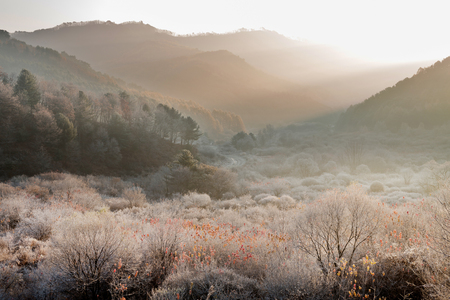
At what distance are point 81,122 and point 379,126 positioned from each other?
2845 inches

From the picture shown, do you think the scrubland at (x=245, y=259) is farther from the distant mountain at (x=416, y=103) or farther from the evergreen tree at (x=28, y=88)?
the distant mountain at (x=416, y=103)

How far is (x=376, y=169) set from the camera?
2806cm

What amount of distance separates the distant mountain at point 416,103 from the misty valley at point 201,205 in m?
0.39

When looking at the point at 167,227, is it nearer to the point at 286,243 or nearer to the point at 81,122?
the point at 286,243

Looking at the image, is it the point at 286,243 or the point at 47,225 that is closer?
the point at 286,243

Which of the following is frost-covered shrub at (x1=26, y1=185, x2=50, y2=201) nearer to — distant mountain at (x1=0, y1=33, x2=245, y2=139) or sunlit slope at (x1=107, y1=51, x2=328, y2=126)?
distant mountain at (x1=0, y1=33, x2=245, y2=139)

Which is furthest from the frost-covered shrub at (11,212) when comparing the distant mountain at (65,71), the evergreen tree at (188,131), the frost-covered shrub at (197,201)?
the distant mountain at (65,71)

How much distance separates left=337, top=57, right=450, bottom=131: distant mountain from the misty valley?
1.26 feet

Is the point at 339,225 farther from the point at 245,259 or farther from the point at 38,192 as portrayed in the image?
the point at 38,192

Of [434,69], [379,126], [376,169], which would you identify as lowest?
[376,169]

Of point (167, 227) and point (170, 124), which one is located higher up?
point (170, 124)

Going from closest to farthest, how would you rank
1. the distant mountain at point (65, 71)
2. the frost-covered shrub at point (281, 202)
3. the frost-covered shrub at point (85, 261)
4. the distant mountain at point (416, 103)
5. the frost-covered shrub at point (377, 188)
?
1. the frost-covered shrub at point (85, 261)
2. the frost-covered shrub at point (281, 202)
3. the frost-covered shrub at point (377, 188)
4. the distant mountain at point (416, 103)
5. the distant mountain at point (65, 71)

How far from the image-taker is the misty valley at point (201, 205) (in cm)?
412

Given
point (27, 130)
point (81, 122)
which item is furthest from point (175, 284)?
point (81, 122)
